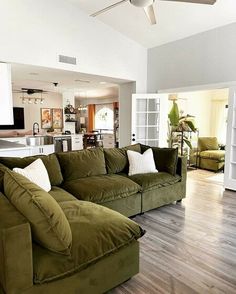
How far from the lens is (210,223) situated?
10.3ft

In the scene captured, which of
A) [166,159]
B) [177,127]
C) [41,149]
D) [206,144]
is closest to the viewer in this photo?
[166,159]

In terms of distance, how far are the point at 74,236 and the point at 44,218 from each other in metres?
0.34

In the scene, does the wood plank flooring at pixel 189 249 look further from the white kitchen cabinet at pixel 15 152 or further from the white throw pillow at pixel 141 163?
the white kitchen cabinet at pixel 15 152

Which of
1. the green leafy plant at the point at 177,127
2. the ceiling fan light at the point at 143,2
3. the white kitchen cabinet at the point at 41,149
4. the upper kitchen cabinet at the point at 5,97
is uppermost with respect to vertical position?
the ceiling fan light at the point at 143,2

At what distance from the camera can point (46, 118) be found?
9.27 meters

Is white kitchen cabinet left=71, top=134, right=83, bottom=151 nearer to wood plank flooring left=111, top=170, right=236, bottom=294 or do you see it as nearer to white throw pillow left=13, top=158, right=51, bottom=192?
wood plank flooring left=111, top=170, right=236, bottom=294

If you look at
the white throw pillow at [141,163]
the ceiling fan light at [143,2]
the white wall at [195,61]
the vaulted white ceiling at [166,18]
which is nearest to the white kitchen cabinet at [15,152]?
the white throw pillow at [141,163]

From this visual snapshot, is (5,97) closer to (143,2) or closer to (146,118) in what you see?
(143,2)

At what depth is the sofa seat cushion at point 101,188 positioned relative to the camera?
282 cm

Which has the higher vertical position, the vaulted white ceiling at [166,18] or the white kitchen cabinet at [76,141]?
the vaulted white ceiling at [166,18]

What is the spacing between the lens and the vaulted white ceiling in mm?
4031

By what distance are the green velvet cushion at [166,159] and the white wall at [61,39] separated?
7.41ft

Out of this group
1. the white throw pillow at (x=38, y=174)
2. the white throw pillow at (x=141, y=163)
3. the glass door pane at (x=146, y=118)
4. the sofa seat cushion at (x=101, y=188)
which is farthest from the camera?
the glass door pane at (x=146, y=118)

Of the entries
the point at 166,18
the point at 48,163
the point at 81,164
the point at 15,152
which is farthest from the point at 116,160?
the point at 166,18
